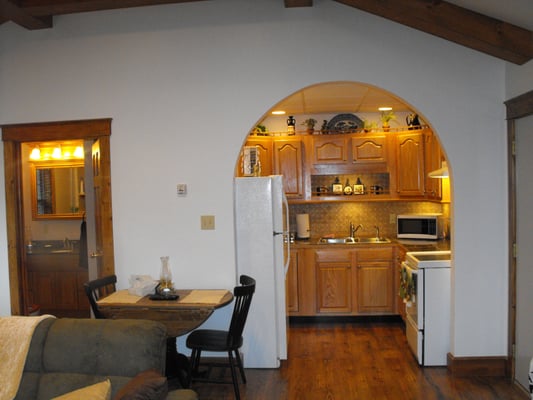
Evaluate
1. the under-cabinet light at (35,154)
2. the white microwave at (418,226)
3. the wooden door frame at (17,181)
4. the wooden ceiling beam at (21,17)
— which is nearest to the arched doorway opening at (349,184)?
the white microwave at (418,226)

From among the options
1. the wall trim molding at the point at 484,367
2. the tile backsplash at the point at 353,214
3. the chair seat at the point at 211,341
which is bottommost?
the wall trim molding at the point at 484,367

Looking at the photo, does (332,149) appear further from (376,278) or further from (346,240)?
(376,278)

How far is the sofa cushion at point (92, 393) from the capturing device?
1.83 m

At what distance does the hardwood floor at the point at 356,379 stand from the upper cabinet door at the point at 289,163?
172 cm

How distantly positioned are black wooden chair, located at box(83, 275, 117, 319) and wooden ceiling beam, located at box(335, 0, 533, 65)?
108 inches

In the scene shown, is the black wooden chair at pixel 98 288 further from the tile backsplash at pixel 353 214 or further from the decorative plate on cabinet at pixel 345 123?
the decorative plate on cabinet at pixel 345 123

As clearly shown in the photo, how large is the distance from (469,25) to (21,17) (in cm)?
320

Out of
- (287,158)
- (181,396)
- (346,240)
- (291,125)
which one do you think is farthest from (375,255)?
(181,396)

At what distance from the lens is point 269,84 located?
3.50 metres

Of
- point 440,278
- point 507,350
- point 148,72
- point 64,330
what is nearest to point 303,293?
point 440,278

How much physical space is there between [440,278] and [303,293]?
1676 mm

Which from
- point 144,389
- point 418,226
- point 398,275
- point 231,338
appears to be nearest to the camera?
point 144,389

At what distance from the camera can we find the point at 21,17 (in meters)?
3.42

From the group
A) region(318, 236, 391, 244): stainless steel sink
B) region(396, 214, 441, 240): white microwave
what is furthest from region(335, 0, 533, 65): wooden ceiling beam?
region(318, 236, 391, 244): stainless steel sink
